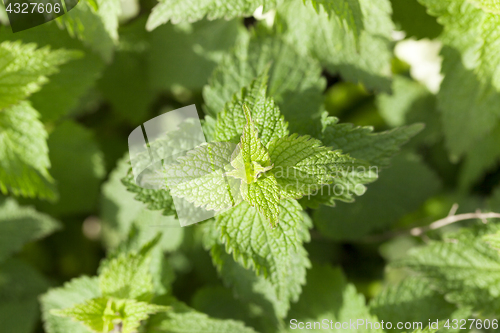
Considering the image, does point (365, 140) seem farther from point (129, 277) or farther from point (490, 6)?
point (129, 277)

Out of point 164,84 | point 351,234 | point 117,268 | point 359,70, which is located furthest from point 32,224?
point 359,70

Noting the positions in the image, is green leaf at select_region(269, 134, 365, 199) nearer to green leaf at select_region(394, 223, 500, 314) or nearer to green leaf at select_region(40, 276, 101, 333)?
green leaf at select_region(394, 223, 500, 314)

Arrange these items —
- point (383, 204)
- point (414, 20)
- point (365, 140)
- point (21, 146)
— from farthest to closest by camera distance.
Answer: point (383, 204)
point (414, 20)
point (21, 146)
point (365, 140)

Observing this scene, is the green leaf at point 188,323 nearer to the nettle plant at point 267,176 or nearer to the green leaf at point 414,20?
the nettle plant at point 267,176

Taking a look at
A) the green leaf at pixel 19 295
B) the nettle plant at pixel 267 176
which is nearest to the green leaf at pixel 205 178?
the nettle plant at pixel 267 176

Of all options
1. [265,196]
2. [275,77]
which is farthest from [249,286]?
[275,77]

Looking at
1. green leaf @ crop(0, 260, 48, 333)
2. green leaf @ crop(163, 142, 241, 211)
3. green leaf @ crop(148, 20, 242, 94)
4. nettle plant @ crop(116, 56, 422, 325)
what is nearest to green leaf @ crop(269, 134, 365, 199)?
nettle plant @ crop(116, 56, 422, 325)
